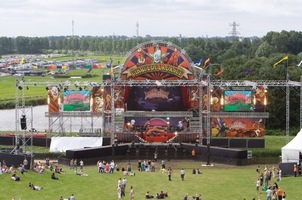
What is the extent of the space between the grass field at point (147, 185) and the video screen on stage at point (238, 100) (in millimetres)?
15639

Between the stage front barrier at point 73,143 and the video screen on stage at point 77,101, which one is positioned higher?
the video screen on stage at point 77,101

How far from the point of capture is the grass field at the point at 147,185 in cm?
5050

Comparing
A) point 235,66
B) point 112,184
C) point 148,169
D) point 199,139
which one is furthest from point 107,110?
point 235,66

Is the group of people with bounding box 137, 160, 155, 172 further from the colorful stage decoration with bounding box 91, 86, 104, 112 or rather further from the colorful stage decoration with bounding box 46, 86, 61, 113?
the colorful stage decoration with bounding box 46, 86, 61, 113

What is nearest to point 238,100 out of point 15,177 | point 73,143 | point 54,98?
point 73,143

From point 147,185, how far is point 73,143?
21287 mm

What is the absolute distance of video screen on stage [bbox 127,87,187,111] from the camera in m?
82.1

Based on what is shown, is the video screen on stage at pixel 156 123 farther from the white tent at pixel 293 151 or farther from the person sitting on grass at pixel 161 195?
the person sitting on grass at pixel 161 195

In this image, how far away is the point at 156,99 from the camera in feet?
269

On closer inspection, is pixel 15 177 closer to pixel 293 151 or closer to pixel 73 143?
pixel 293 151

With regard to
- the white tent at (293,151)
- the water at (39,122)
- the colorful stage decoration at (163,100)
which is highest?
the colorful stage decoration at (163,100)

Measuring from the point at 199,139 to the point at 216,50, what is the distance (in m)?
119

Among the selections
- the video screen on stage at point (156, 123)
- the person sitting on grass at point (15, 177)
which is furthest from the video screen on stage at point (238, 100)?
the person sitting on grass at point (15, 177)

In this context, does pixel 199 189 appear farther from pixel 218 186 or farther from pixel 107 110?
pixel 107 110
